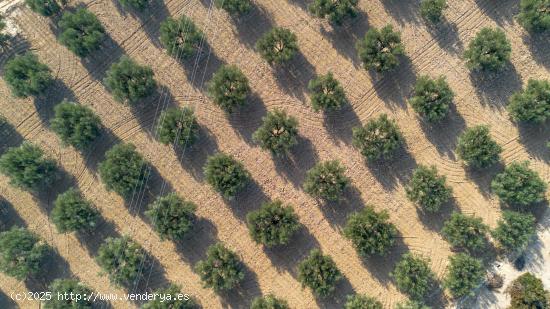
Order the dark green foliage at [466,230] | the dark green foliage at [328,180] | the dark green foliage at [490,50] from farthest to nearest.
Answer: the dark green foliage at [328,180]
the dark green foliage at [490,50]
the dark green foliage at [466,230]

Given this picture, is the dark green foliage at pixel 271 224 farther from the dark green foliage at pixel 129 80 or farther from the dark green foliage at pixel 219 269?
the dark green foliage at pixel 129 80

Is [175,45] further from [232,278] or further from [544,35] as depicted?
[544,35]

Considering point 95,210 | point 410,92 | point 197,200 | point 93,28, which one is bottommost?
point 410,92

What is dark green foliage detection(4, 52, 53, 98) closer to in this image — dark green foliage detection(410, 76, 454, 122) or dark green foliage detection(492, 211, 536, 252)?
dark green foliage detection(410, 76, 454, 122)

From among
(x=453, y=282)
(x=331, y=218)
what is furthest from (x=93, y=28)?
(x=453, y=282)

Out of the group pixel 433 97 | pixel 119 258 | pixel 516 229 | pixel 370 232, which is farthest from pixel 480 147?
pixel 119 258

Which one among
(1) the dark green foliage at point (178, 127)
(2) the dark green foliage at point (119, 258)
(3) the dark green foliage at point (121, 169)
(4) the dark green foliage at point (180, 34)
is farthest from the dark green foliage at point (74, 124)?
(4) the dark green foliage at point (180, 34)

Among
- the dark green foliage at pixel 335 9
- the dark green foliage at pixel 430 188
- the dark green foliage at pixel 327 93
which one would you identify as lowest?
the dark green foliage at pixel 430 188

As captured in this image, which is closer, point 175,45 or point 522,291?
point 522,291
